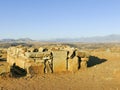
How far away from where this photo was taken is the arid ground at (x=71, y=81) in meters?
12.9

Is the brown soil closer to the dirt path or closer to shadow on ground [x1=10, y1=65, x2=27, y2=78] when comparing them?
the dirt path

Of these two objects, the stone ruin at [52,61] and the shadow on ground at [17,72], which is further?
the stone ruin at [52,61]

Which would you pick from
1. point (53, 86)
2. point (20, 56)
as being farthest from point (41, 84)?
point (20, 56)

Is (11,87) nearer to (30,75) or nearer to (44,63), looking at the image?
(30,75)

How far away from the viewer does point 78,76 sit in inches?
619

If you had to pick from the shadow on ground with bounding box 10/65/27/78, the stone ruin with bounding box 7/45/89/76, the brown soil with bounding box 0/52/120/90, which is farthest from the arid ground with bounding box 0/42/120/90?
the shadow on ground with bounding box 10/65/27/78

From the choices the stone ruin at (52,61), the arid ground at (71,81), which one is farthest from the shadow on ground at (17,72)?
the arid ground at (71,81)

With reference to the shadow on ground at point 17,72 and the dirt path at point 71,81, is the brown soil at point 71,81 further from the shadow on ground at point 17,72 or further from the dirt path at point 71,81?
the shadow on ground at point 17,72

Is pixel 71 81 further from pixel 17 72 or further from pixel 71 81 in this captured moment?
pixel 17 72

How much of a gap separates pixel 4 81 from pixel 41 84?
6.93ft

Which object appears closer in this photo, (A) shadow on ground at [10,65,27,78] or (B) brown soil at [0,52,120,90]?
(B) brown soil at [0,52,120,90]

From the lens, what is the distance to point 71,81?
1430cm

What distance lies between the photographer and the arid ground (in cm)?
1287

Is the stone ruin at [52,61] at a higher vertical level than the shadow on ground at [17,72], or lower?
higher
